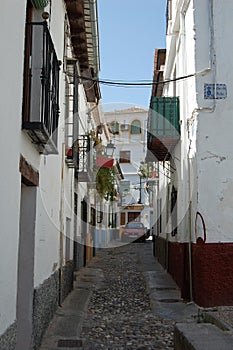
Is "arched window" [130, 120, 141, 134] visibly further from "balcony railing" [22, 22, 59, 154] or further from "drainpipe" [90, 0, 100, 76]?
"balcony railing" [22, 22, 59, 154]

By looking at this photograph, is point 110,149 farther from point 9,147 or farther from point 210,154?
point 9,147

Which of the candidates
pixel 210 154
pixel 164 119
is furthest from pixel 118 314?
pixel 164 119

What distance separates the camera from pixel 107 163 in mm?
17438

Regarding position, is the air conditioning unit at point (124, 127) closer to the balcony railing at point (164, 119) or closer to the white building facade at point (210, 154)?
the balcony railing at point (164, 119)

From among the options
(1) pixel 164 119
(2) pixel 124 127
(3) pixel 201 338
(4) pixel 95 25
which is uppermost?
(2) pixel 124 127

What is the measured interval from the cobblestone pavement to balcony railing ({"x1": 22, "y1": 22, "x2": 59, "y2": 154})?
2.98 m

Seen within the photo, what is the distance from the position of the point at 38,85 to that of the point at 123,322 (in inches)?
176

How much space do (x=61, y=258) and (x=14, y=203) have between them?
190 inches

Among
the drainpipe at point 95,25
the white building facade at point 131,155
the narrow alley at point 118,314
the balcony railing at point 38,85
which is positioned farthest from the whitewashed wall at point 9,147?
the white building facade at point 131,155

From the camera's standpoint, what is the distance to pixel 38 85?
5637 mm

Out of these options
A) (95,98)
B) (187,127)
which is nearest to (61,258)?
(187,127)

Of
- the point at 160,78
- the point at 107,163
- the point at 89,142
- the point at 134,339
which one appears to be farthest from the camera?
the point at 107,163

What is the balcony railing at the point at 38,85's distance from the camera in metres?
5.31

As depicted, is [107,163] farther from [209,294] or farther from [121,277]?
[209,294]
